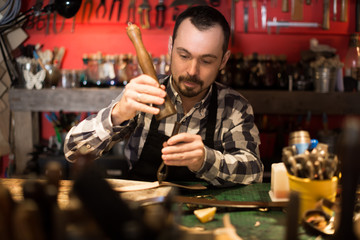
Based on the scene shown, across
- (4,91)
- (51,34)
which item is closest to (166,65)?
(51,34)

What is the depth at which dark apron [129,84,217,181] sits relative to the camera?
2.09m

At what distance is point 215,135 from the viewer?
2174 millimetres

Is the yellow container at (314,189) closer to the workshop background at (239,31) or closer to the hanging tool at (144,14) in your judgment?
the workshop background at (239,31)

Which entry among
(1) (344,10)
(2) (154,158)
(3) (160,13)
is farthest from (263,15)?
(2) (154,158)

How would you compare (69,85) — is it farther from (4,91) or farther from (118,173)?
(118,173)

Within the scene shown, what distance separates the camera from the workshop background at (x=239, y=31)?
155 inches

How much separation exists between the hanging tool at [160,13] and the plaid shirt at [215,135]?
6.15ft

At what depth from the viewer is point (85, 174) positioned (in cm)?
70

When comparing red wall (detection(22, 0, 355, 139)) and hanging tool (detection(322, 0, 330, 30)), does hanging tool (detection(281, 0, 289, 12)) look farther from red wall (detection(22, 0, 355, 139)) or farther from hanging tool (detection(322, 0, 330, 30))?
hanging tool (detection(322, 0, 330, 30))

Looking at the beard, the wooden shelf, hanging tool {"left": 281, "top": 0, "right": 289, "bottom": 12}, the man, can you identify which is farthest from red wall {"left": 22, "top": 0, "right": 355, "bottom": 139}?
the beard

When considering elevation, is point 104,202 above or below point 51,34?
below

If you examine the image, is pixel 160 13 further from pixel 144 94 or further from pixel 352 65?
pixel 144 94

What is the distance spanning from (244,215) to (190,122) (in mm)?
924

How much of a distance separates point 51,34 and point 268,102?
231 centimetres
